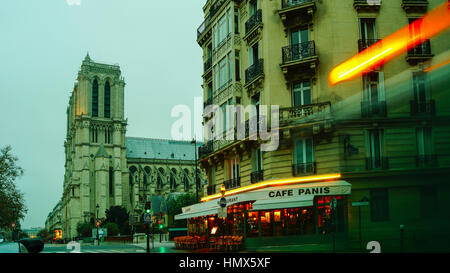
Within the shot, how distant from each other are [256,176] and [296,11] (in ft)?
25.6

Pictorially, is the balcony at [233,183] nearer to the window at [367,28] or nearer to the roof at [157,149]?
the window at [367,28]

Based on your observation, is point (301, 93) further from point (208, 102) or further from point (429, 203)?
point (429, 203)

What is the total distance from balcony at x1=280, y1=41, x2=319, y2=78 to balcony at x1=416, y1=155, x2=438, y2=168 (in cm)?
1387

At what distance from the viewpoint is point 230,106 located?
24188 mm

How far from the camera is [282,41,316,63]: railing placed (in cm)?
1922

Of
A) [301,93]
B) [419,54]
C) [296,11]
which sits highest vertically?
[296,11]

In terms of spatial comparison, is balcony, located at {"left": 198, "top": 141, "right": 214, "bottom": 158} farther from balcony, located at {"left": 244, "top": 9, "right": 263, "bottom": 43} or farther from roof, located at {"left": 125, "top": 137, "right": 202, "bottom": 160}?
roof, located at {"left": 125, "top": 137, "right": 202, "bottom": 160}

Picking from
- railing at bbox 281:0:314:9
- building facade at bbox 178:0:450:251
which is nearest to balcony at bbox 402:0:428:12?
building facade at bbox 178:0:450:251

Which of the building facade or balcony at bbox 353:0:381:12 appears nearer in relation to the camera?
the building facade

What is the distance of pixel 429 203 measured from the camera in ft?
14.4

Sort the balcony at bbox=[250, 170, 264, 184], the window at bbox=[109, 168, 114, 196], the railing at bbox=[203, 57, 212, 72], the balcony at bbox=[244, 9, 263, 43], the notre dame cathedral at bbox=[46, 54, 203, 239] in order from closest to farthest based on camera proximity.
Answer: the balcony at bbox=[250, 170, 264, 184]
the balcony at bbox=[244, 9, 263, 43]
the railing at bbox=[203, 57, 212, 72]
the notre dame cathedral at bbox=[46, 54, 203, 239]
the window at bbox=[109, 168, 114, 196]

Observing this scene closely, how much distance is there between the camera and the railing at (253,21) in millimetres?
21636

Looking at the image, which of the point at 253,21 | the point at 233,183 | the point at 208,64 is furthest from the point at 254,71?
the point at 208,64
